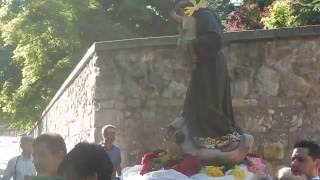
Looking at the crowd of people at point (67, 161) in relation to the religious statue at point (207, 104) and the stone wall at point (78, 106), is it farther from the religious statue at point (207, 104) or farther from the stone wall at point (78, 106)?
the stone wall at point (78, 106)

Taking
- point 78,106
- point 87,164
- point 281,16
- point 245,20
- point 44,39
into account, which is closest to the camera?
point 87,164

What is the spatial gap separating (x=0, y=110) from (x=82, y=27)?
5.26 meters

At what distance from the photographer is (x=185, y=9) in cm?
650

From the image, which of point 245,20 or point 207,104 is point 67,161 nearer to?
point 207,104

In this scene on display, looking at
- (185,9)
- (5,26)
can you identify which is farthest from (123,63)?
(5,26)

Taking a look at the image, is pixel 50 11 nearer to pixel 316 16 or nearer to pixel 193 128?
pixel 316 16

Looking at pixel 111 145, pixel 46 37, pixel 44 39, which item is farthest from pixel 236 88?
pixel 44 39

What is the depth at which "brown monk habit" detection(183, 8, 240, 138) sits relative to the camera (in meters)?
6.29

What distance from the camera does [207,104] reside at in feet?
20.6

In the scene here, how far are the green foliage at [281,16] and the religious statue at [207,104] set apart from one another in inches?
342

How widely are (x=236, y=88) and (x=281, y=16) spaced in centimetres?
646

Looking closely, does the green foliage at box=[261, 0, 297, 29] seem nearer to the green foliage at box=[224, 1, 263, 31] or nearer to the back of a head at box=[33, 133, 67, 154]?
the green foliage at box=[224, 1, 263, 31]

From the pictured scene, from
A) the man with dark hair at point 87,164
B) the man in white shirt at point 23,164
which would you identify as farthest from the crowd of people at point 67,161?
the man in white shirt at point 23,164

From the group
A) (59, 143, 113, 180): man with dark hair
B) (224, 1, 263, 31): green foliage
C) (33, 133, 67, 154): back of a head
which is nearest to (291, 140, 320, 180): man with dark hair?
(33, 133, 67, 154): back of a head
